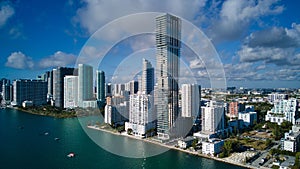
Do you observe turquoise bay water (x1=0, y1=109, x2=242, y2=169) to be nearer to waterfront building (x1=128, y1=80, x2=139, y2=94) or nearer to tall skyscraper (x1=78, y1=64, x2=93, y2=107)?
waterfront building (x1=128, y1=80, x2=139, y2=94)

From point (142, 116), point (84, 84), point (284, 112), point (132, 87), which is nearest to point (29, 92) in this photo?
point (84, 84)

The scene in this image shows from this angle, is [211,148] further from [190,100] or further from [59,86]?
[59,86]

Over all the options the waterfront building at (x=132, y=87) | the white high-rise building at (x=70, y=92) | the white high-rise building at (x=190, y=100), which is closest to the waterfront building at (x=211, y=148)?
the white high-rise building at (x=190, y=100)

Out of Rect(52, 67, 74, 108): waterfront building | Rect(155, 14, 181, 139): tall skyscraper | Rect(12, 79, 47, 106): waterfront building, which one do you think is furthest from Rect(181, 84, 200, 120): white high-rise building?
Rect(12, 79, 47, 106): waterfront building

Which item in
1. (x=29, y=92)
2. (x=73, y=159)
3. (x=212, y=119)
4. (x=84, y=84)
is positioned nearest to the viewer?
(x=73, y=159)

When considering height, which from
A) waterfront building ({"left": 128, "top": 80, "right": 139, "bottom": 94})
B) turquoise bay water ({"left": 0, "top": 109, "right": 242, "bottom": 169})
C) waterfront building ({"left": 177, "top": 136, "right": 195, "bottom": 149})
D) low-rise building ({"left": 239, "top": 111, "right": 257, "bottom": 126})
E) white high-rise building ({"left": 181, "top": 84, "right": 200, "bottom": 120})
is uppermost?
waterfront building ({"left": 128, "top": 80, "right": 139, "bottom": 94})

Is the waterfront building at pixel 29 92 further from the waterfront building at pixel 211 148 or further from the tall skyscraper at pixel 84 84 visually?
the waterfront building at pixel 211 148

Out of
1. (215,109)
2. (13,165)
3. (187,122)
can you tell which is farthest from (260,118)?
(13,165)
